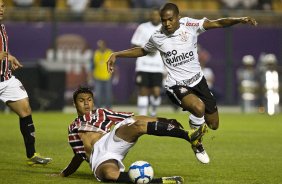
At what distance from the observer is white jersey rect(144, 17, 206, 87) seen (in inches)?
428

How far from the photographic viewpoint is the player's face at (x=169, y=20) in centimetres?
1043

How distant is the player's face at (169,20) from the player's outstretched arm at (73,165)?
2.28m

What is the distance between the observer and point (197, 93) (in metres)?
11.5

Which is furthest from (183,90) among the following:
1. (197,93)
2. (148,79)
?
(148,79)

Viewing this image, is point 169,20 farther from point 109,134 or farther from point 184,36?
point 109,134

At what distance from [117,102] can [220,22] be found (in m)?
17.1

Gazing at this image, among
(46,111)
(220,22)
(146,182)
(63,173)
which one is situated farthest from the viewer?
(46,111)

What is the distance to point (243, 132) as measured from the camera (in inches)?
689

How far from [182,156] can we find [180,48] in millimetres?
2146

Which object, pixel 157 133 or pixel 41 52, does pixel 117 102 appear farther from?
pixel 157 133

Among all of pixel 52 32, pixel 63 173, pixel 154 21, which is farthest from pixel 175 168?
pixel 52 32

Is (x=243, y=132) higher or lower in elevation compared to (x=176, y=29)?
lower

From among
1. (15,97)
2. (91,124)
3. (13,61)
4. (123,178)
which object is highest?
(13,61)

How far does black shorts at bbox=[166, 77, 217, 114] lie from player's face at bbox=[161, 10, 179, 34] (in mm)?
901
